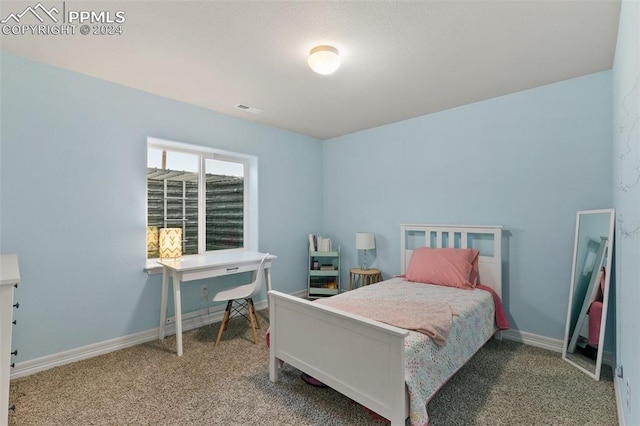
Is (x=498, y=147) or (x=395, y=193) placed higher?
(x=498, y=147)

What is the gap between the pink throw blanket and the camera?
184 centimetres

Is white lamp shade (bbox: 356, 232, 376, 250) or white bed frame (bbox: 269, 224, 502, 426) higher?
white lamp shade (bbox: 356, 232, 376, 250)

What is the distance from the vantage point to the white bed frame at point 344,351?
152 centimetres

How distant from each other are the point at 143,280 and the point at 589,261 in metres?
3.90

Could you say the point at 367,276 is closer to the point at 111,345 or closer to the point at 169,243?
the point at 169,243

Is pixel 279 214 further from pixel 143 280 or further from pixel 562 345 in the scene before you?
pixel 562 345

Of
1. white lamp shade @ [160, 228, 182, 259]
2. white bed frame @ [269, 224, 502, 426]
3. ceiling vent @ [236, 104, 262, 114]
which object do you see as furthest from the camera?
ceiling vent @ [236, 104, 262, 114]

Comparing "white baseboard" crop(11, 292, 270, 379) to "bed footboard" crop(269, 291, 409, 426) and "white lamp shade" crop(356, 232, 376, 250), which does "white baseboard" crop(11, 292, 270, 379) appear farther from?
"white lamp shade" crop(356, 232, 376, 250)

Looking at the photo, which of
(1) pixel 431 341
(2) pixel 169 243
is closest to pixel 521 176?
(1) pixel 431 341

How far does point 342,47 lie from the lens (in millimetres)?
2094

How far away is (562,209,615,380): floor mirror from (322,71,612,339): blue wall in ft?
0.52

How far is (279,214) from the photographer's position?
4078 mm

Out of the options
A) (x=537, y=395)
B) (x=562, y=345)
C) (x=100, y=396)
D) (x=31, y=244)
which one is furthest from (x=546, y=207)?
(x=31, y=244)

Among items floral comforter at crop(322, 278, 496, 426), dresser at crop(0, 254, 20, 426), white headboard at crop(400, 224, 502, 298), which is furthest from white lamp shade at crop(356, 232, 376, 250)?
dresser at crop(0, 254, 20, 426)
